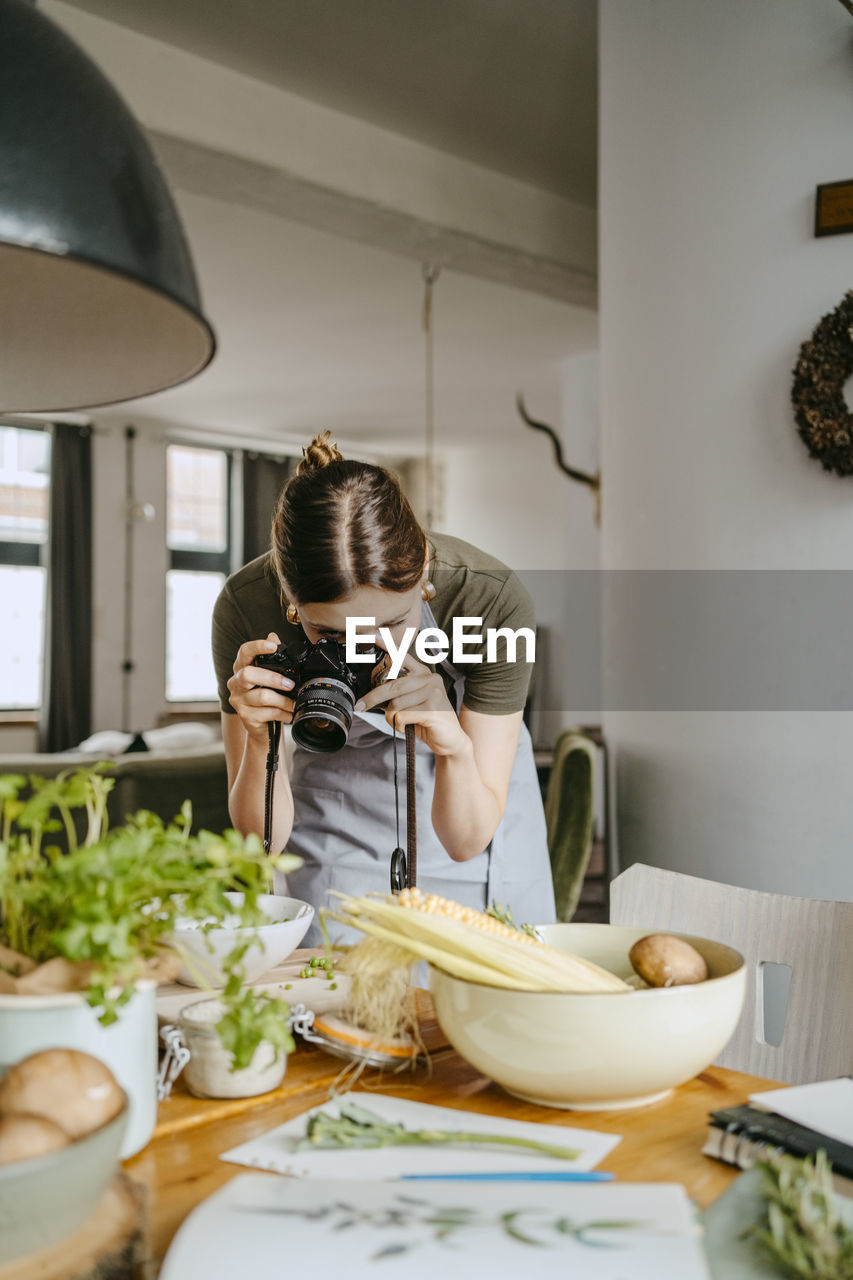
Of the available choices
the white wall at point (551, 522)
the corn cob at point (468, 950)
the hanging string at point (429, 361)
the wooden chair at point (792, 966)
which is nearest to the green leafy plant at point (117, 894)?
the corn cob at point (468, 950)

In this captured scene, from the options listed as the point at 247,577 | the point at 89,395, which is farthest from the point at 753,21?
the point at 89,395

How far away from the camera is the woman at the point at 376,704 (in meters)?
1.37

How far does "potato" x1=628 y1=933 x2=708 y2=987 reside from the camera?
84 cm

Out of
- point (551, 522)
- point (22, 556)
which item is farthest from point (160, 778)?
point (551, 522)

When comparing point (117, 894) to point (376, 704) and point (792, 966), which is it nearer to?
point (376, 704)

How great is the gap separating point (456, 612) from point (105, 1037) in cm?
96

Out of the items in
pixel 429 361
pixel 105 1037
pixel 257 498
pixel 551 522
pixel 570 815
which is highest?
pixel 429 361

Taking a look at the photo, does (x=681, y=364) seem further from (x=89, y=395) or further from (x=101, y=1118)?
(x=101, y=1118)

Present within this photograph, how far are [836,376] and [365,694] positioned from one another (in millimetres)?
1268

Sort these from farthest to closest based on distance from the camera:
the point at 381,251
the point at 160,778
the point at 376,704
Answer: the point at 381,251 < the point at 160,778 < the point at 376,704

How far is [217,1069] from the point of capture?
2.73 feet

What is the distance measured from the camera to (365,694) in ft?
4.56

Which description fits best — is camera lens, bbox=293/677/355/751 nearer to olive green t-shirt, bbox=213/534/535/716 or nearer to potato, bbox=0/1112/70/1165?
olive green t-shirt, bbox=213/534/535/716

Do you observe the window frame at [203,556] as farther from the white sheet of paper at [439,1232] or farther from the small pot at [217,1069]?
the white sheet of paper at [439,1232]
